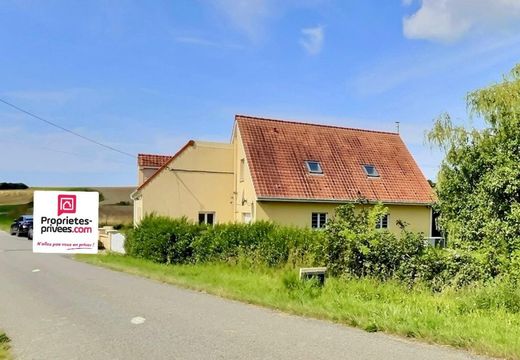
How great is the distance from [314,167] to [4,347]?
73.7ft

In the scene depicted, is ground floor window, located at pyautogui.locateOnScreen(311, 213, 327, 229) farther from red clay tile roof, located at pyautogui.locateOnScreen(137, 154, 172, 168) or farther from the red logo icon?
the red logo icon

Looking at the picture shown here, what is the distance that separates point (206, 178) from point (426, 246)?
57.8 feet

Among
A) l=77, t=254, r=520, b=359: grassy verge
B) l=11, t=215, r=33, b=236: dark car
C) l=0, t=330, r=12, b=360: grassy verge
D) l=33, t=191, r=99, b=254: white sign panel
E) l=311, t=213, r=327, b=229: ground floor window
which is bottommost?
l=11, t=215, r=33, b=236: dark car

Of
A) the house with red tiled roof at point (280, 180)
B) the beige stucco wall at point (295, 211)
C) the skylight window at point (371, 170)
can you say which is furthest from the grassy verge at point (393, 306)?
the skylight window at point (371, 170)

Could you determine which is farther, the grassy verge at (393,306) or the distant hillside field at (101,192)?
the distant hillside field at (101,192)

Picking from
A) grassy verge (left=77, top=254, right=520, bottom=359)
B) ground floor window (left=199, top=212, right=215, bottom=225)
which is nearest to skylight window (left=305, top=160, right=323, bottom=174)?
ground floor window (left=199, top=212, right=215, bottom=225)

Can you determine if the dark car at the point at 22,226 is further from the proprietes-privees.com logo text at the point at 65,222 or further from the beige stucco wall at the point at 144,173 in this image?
the proprietes-privees.com logo text at the point at 65,222

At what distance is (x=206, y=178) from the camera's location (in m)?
28.7

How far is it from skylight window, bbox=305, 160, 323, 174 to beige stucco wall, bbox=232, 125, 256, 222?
3510 millimetres

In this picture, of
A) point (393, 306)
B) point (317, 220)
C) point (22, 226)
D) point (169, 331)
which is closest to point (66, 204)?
point (169, 331)

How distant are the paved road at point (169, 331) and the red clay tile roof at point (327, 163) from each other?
14790 mm

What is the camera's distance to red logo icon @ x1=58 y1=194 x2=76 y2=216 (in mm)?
6254

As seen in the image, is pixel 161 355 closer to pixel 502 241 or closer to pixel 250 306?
pixel 250 306

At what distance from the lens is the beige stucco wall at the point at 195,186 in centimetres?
2770
